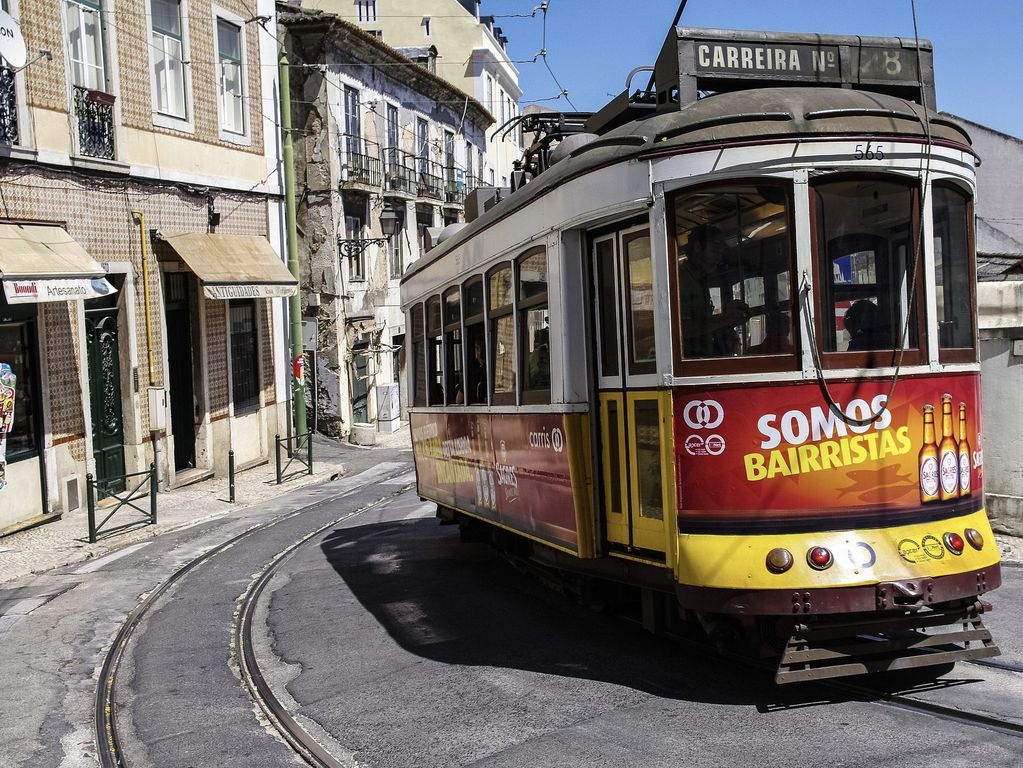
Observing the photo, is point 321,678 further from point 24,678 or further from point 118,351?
point 118,351

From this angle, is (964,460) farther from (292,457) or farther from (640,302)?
(292,457)

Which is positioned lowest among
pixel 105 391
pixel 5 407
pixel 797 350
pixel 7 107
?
pixel 5 407

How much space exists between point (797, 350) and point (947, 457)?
1.05m

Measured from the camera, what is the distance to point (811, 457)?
5941 mm

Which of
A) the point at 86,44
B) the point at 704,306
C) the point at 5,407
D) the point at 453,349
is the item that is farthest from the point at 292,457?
the point at 704,306

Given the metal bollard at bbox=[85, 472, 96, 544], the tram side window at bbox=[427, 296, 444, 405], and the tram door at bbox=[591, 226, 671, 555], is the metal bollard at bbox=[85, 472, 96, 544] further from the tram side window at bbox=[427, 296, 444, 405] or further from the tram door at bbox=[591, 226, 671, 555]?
the tram door at bbox=[591, 226, 671, 555]

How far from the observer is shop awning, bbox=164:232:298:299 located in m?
18.2

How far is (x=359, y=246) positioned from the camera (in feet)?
94.1

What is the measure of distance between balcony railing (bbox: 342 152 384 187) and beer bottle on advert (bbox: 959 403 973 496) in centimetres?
2344

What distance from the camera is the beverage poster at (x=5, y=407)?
43.8ft

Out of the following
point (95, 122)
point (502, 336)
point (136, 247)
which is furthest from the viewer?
point (136, 247)

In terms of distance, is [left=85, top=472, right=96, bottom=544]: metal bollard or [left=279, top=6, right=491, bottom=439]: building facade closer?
[left=85, top=472, right=96, bottom=544]: metal bollard

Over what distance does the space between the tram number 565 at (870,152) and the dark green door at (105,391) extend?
12.8 m

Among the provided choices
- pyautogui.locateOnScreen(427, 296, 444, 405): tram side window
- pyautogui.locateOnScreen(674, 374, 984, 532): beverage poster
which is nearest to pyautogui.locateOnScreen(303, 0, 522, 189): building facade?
pyautogui.locateOnScreen(427, 296, 444, 405): tram side window
